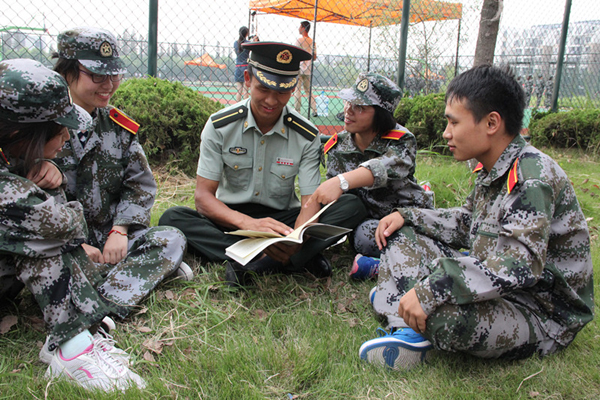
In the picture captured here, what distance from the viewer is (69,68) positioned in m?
2.31

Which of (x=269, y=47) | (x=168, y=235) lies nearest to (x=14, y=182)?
(x=168, y=235)

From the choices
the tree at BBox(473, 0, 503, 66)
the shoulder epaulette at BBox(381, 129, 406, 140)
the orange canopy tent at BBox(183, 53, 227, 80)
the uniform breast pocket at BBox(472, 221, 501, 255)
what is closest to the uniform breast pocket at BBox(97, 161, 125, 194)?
the shoulder epaulette at BBox(381, 129, 406, 140)

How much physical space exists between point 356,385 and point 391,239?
2.64 ft

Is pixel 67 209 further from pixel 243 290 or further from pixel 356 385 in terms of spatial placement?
pixel 356 385

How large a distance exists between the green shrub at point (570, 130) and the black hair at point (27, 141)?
21.5 feet

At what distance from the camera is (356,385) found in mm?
1738

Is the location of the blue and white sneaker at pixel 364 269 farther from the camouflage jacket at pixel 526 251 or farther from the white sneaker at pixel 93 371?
the white sneaker at pixel 93 371

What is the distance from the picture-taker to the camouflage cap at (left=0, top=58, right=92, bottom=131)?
165cm

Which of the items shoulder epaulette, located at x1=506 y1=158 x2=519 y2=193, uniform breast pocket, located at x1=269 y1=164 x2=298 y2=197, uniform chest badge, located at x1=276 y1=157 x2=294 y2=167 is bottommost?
uniform breast pocket, located at x1=269 y1=164 x2=298 y2=197

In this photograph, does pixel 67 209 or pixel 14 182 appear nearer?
pixel 14 182

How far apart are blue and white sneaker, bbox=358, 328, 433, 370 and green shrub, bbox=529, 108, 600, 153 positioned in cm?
566

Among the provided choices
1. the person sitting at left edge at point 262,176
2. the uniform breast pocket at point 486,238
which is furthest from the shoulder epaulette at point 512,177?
the person sitting at left edge at point 262,176

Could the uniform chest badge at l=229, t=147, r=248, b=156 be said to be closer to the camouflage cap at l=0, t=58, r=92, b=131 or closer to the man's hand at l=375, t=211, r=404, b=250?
the man's hand at l=375, t=211, r=404, b=250

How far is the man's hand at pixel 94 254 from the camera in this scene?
2.31m
